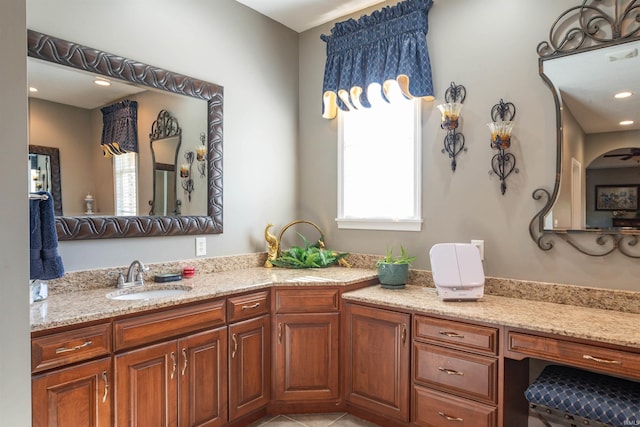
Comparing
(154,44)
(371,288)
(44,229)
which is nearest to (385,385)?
(371,288)

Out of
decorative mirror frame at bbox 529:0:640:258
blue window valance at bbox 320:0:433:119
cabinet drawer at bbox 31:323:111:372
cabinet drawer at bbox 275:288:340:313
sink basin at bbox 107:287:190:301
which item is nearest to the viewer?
cabinet drawer at bbox 31:323:111:372

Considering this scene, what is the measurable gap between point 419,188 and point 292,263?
1082 millimetres

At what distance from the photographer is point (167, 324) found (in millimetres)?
2016

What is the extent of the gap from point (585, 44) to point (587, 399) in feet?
5.92

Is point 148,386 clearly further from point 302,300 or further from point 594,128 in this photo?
point 594,128

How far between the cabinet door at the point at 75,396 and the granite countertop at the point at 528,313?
4.49 ft

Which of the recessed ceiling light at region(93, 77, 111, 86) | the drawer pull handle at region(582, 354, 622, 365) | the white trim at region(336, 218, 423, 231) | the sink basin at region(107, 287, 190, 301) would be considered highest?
the recessed ceiling light at region(93, 77, 111, 86)

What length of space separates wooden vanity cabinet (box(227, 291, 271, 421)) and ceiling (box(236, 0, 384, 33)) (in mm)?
2157

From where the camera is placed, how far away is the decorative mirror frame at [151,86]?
6.98 feet

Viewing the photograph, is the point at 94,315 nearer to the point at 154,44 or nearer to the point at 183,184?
the point at 183,184

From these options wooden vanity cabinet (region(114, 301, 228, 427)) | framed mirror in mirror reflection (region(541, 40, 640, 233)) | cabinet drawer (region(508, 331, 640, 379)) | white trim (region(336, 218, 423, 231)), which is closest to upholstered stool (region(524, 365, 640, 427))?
cabinet drawer (region(508, 331, 640, 379))

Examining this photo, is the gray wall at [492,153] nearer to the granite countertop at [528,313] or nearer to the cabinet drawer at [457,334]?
the granite countertop at [528,313]

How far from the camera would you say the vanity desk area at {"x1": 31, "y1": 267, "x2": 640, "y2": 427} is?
1.72 m

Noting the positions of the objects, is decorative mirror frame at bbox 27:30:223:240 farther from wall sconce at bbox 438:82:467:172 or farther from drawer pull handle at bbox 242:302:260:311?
wall sconce at bbox 438:82:467:172
